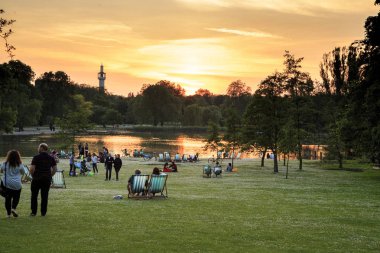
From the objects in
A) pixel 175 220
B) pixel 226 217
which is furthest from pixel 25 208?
pixel 226 217

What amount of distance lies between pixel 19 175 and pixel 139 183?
257 inches

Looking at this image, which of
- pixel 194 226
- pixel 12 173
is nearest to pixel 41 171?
pixel 12 173

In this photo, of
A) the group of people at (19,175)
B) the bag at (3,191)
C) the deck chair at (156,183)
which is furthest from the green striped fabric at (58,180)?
the bag at (3,191)

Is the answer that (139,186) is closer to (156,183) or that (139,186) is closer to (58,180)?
(156,183)

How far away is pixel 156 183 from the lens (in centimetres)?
1930

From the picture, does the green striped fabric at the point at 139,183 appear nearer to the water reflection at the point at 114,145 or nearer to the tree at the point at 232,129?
the tree at the point at 232,129

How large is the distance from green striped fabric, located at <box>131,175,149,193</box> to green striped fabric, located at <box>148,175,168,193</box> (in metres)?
0.34

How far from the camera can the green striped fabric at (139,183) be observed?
63.4 feet

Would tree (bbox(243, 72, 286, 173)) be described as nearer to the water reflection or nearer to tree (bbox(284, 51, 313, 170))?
tree (bbox(284, 51, 313, 170))

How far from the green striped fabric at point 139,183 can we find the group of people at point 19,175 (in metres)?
5.70

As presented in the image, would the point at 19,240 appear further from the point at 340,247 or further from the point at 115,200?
the point at 115,200

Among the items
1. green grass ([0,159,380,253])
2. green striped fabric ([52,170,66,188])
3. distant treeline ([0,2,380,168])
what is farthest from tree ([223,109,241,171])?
green grass ([0,159,380,253])

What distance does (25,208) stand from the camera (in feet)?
52.8

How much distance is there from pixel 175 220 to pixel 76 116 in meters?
55.4
